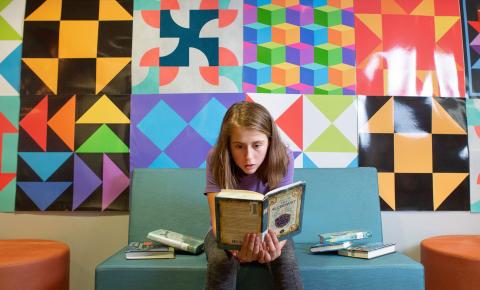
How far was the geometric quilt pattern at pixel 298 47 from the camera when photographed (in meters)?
2.62

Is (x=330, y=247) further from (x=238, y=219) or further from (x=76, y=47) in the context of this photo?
(x=76, y=47)

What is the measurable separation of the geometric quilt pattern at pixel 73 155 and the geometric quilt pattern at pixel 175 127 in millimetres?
85

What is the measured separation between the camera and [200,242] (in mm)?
1936

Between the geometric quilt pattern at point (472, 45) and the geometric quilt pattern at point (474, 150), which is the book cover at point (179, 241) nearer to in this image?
the geometric quilt pattern at point (474, 150)

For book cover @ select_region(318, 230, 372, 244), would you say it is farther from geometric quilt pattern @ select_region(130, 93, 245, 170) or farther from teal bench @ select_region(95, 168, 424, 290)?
geometric quilt pattern @ select_region(130, 93, 245, 170)

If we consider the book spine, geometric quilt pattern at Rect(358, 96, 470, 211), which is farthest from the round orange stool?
geometric quilt pattern at Rect(358, 96, 470, 211)

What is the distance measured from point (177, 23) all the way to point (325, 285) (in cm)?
187

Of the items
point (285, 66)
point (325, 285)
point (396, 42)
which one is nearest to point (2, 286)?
point (325, 285)

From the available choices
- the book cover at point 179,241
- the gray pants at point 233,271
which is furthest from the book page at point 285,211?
the book cover at point 179,241

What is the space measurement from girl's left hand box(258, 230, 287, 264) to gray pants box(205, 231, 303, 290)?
42 mm

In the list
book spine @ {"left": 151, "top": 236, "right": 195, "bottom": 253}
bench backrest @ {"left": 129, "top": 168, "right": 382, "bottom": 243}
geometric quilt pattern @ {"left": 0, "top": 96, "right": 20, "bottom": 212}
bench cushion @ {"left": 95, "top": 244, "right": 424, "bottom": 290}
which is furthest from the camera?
geometric quilt pattern @ {"left": 0, "top": 96, "right": 20, "bottom": 212}

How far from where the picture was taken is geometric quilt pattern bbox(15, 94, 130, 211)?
8.42 ft

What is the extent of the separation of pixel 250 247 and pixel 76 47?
191 cm

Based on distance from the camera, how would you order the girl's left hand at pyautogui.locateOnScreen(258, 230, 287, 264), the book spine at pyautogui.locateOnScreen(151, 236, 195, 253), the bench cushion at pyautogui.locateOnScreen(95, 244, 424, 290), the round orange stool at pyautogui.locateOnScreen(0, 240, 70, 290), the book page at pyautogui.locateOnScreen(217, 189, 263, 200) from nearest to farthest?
the book page at pyautogui.locateOnScreen(217, 189, 263, 200) < the girl's left hand at pyautogui.locateOnScreen(258, 230, 287, 264) < the bench cushion at pyautogui.locateOnScreen(95, 244, 424, 290) < the round orange stool at pyautogui.locateOnScreen(0, 240, 70, 290) < the book spine at pyautogui.locateOnScreen(151, 236, 195, 253)
